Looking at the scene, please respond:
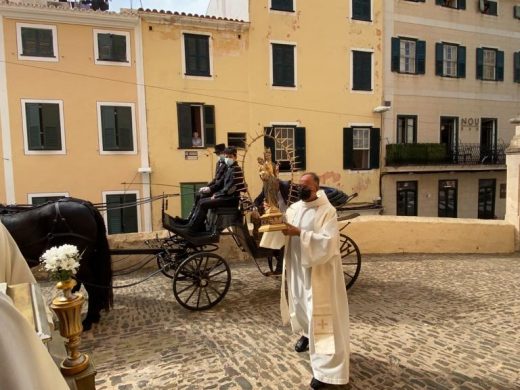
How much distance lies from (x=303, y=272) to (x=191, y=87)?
1145 centimetres

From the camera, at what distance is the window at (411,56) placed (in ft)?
53.6

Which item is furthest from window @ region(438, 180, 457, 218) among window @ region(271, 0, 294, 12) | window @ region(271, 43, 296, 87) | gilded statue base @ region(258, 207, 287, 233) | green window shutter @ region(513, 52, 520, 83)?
gilded statue base @ region(258, 207, 287, 233)

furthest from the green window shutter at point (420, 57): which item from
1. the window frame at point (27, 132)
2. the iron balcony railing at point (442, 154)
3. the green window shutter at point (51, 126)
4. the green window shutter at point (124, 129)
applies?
the green window shutter at point (51, 126)

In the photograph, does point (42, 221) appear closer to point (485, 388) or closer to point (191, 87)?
point (485, 388)

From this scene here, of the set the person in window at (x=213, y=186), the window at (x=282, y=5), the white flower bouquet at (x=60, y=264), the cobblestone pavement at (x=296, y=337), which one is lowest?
the cobblestone pavement at (x=296, y=337)

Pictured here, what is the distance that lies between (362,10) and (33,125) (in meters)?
13.6

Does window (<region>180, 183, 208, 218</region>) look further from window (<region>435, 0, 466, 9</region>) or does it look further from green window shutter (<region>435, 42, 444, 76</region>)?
window (<region>435, 0, 466, 9</region>)

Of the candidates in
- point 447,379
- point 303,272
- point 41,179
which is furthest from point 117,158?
point 447,379

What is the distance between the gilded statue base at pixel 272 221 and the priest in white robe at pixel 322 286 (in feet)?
0.27

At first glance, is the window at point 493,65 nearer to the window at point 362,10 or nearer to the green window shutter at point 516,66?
the green window shutter at point 516,66

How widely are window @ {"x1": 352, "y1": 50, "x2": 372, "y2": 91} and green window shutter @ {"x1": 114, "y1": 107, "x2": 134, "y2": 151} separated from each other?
9306 millimetres

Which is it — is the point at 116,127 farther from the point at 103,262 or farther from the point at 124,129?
the point at 103,262

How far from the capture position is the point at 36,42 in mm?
11836

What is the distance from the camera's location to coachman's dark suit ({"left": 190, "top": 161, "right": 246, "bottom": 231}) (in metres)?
5.30
